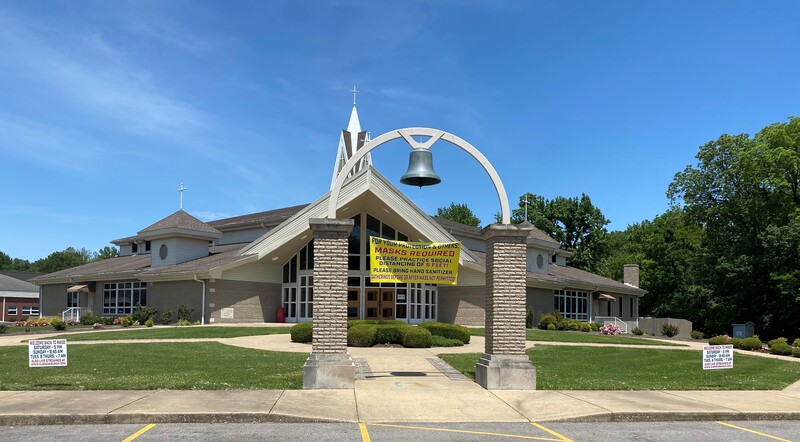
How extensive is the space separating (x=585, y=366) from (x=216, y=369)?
9.49 metres

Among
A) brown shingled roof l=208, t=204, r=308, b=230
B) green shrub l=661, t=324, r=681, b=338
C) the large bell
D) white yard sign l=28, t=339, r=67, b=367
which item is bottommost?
green shrub l=661, t=324, r=681, b=338

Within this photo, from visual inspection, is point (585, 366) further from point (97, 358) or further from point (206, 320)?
point (206, 320)

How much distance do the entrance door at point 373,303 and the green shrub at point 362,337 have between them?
12331 millimetres

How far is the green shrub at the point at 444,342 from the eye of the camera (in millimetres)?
23266

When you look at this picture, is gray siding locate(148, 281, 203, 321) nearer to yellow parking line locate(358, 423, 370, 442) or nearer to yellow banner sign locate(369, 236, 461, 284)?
yellow banner sign locate(369, 236, 461, 284)

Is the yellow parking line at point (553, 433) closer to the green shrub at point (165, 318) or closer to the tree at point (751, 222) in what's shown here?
the green shrub at point (165, 318)

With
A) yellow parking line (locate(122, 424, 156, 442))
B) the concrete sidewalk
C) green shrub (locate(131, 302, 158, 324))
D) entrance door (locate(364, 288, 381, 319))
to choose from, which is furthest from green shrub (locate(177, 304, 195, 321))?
yellow parking line (locate(122, 424, 156, 442))

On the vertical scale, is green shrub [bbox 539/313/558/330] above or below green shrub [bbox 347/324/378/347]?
below

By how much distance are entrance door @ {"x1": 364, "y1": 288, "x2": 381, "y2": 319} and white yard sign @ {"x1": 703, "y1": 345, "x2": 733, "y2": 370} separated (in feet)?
71.5

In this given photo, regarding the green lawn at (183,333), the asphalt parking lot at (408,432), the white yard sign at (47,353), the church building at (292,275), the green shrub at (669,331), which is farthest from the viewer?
the green shrub at (669,331)

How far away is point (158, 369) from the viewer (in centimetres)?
1484

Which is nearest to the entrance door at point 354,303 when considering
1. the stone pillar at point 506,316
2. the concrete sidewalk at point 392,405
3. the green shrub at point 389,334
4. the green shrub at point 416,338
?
the green shrub at point 389,334

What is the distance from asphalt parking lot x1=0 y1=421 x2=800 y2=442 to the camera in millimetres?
8547

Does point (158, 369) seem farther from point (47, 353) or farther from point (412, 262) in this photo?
point (412, 262)
